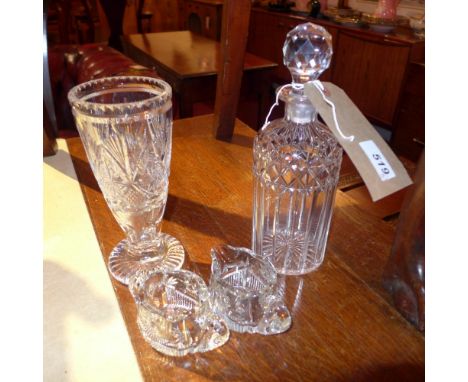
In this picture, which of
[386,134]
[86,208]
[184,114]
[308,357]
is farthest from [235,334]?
[386,134]

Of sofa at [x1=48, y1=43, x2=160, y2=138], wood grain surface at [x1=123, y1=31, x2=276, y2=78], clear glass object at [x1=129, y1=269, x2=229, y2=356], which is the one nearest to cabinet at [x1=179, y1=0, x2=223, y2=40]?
wood grain surface at [x1=123, y1=31, x2=276, y2=78]

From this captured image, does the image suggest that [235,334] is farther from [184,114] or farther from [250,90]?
[250,90]

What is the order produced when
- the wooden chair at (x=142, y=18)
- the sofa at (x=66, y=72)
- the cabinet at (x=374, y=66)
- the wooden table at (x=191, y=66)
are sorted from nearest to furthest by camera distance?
the sofa at (x=66, y=72), the wooden table at (x=191, y=66), the cabinet at (x=374, y=66), the wooden chair at (x=142, y=18)

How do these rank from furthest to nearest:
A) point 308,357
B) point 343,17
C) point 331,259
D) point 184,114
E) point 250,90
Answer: point 343,17 → point 250,90 → point 184,114 → point 331,259 → point 308,357

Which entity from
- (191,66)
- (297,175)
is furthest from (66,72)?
(297,175)

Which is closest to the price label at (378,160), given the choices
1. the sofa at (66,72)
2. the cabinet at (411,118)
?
the sofa at (66,72)

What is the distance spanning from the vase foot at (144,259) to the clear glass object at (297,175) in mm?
100

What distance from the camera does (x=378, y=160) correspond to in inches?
12.6

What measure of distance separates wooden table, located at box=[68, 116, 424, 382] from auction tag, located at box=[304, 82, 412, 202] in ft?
0.46

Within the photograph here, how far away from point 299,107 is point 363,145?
83mm

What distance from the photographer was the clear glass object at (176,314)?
35 cm

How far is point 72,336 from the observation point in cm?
37

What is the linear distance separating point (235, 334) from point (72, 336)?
0.16m

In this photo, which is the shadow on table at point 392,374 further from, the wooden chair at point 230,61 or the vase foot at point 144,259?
the wooden chair at point 230,61
